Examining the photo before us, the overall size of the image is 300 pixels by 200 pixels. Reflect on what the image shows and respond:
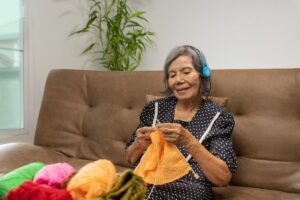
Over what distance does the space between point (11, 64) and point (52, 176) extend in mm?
1504

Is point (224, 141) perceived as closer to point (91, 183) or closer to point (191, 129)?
point (191, 129)

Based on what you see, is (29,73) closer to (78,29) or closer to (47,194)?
(78,29)

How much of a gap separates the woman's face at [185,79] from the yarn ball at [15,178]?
63 cm

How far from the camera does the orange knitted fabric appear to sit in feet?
3.64

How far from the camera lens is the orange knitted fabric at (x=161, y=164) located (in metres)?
1.11

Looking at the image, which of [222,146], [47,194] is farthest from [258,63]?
[47,194]

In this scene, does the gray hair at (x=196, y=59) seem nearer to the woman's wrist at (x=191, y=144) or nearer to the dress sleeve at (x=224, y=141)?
the dress sleeve at (x=224, y=141)

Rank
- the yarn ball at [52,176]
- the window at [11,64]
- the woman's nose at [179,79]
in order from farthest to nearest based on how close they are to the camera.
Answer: the window at [11,64] → the woman's nose at [179,79] → the yarn ball at [52,176]

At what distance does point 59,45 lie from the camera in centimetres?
239

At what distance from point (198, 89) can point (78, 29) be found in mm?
1366

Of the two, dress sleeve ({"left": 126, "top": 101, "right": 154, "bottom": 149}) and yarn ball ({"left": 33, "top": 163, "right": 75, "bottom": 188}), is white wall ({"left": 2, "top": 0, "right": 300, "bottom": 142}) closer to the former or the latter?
dress sleeve ({"left": 126, "top": 101, "right": 154, "bottom": 149})

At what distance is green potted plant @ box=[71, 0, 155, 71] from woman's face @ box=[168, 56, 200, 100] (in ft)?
3.22

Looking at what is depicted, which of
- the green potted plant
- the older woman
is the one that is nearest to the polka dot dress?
the older woman

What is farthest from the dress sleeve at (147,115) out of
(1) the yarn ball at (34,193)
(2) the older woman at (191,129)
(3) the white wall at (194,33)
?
(3) the white wall at (194,33)
